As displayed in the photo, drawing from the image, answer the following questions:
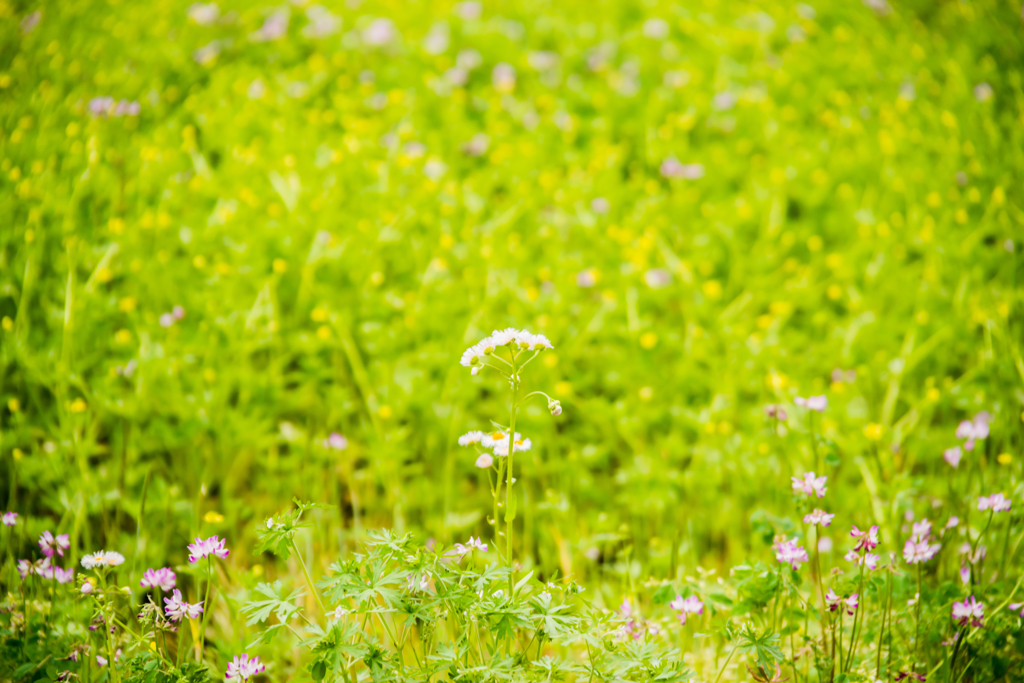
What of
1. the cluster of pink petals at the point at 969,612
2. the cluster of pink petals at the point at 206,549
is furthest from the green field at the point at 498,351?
the cluster of pink petals at the point at 206,549

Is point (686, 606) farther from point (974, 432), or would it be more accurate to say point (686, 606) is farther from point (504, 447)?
point (974, 432)

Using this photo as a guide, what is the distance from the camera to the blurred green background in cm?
211

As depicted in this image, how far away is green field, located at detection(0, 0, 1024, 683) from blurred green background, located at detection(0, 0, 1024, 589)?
2cm

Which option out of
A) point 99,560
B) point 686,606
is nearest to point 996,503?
point 686,606

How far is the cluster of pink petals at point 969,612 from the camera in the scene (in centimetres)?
138

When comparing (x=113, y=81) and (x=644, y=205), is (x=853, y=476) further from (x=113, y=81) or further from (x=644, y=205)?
(x=113, y=81)

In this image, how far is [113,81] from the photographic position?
11.0 feet

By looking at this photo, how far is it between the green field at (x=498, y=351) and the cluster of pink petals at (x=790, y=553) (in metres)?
0.03

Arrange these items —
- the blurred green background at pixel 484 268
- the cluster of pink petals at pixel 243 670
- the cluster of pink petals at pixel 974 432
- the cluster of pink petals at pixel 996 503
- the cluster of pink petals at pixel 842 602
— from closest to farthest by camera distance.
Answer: the cluster of pink petals at pixel 243 670 < the cluster of pink petals at pixel 842 602 < the cluster of pink petals at pixel 996 503 < the cluster of pink petals at pixel 974 432 < the blurred green background at pixel 484 268

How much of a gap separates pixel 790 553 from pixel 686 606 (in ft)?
0.81

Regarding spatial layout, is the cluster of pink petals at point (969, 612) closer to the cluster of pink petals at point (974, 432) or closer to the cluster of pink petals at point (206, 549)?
the cluster of pink petals at point (974, 432)

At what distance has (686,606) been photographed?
1482 millimetres

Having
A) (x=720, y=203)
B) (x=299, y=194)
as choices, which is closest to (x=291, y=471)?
(x=299, y=194)

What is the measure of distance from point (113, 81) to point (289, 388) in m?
2.01
